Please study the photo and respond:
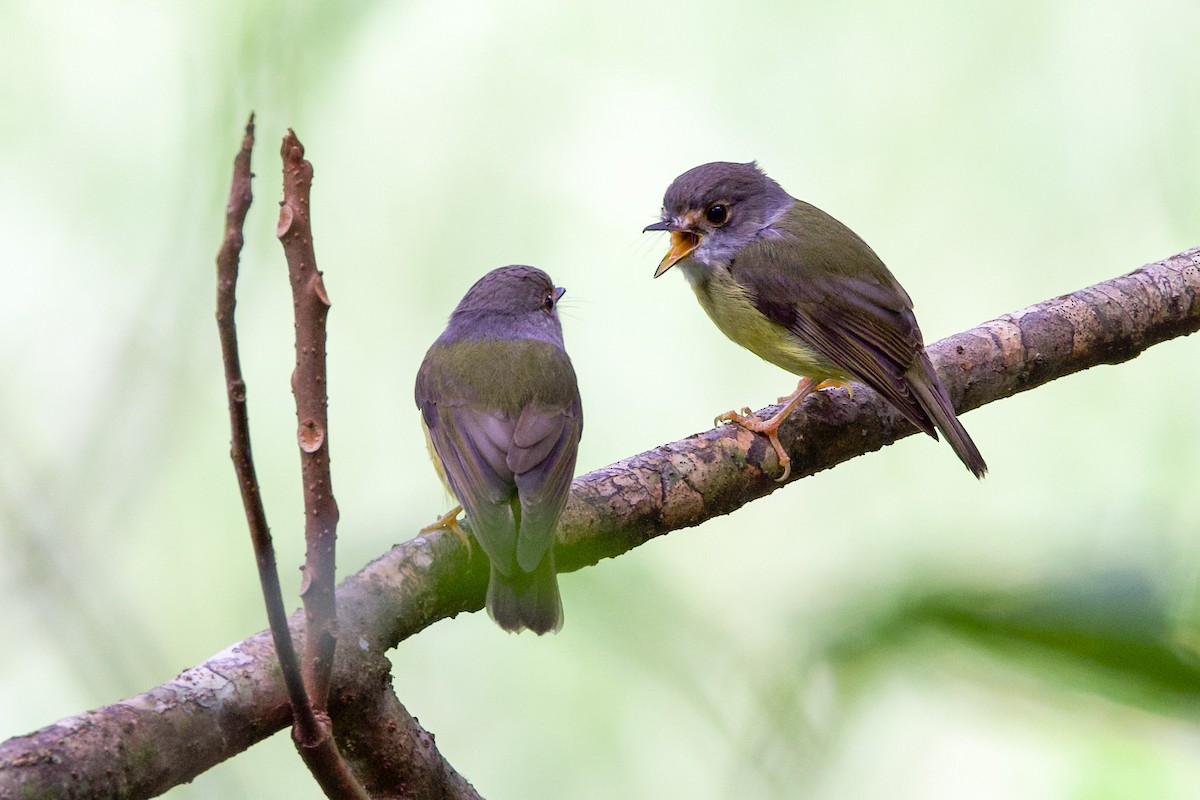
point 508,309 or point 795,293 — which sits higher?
point 508,309

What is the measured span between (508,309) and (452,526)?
1.07m

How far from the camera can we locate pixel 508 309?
3.71 metres

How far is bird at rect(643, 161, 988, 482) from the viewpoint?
334cm

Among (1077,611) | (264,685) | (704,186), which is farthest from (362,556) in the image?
(704,186)

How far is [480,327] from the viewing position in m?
3.64

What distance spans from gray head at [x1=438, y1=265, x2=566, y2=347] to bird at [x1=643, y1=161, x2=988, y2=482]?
431 millimetres

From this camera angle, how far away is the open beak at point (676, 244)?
405 cm

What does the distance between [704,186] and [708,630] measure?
182 centimetres

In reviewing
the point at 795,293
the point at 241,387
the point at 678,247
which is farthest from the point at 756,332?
the point at 241,387

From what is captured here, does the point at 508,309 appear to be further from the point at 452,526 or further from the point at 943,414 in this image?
the point at 943,414

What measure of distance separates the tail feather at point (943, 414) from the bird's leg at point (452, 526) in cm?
136

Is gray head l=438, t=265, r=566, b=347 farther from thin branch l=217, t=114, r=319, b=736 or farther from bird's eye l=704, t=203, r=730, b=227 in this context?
thin branch l=217, t=114, r=319, b=736

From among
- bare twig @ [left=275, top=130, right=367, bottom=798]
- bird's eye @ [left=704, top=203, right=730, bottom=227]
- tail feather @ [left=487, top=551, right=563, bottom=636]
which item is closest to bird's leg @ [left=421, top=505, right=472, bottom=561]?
tail feather @ [left=487, top=551, right=563, bottom=636]

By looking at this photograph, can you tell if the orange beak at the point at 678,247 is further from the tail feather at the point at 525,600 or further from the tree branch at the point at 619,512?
the tail feather at the point at 525,600
